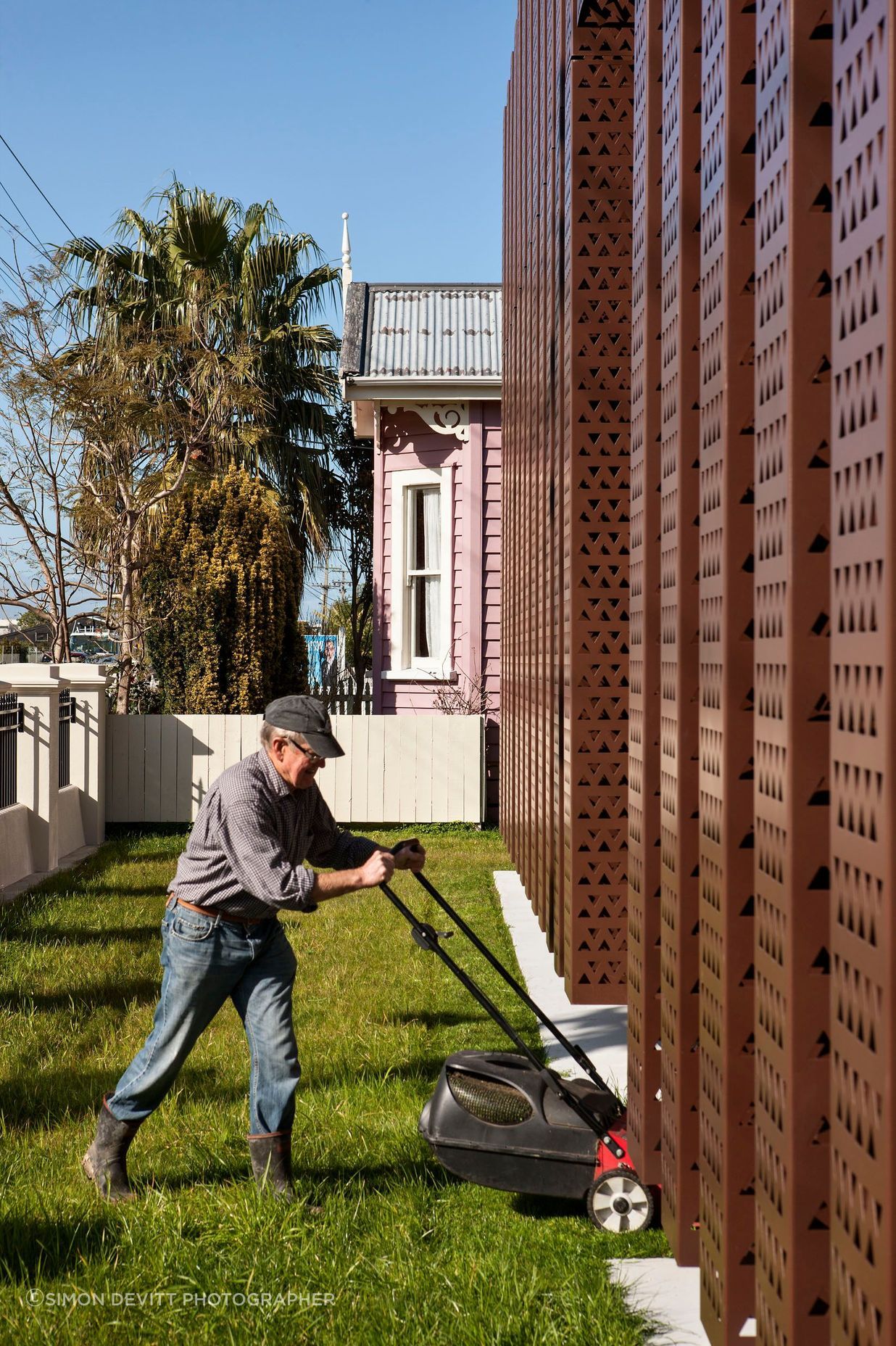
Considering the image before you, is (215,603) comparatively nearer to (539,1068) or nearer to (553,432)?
(553,432)

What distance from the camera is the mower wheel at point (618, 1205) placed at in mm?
4203

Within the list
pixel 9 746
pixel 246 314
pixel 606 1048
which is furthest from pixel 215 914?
pixel 246 314

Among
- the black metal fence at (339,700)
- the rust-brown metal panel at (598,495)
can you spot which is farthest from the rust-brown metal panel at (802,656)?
the black metal fence at (339,700)

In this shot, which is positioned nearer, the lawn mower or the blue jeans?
the lawn mower

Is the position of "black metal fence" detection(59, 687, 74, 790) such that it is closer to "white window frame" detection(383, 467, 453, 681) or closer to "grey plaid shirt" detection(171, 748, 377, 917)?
"white window frame" detection(383, 467, 453, 681)

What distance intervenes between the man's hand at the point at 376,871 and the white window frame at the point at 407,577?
12140mm

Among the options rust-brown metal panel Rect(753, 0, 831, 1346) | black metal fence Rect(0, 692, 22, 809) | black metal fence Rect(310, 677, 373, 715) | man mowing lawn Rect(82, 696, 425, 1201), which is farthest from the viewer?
black metal fence Rect(310, 677, 373, 715)

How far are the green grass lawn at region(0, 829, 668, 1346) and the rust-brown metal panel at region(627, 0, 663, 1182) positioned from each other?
0.57m

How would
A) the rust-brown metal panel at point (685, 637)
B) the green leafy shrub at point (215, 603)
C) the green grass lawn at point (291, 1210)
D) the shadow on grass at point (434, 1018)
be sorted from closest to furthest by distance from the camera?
the rust-brown metal panel at point (685, 637) → the green grass lawn at point (291, 1210) → the shadow on grass at point (434, 1018) → the green leafy shrub at point (215, 603)

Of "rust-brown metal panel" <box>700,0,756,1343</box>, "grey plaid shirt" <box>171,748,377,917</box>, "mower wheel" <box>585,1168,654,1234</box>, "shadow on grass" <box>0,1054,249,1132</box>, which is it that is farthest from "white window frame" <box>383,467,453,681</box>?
"rust-brown metal panel" <box>700,0,756,1343</box>

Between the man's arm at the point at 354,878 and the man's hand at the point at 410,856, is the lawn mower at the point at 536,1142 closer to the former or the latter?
the man's arm at the point at 354,878

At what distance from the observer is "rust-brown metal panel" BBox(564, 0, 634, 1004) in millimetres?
6520

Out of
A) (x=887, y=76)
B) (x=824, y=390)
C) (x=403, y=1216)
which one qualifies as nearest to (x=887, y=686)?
(x=824, y=390)

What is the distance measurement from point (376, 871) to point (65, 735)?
411 inches
